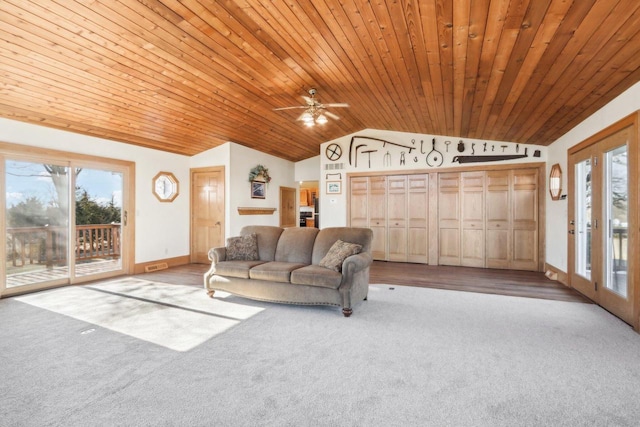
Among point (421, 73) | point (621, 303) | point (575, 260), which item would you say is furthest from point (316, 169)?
point (621, 303)

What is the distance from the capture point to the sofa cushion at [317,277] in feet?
11.5

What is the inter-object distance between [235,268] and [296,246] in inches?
33.8

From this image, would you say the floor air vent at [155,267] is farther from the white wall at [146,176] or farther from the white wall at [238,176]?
the white wall at [238,176]

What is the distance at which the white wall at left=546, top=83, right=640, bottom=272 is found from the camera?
324 centimetres

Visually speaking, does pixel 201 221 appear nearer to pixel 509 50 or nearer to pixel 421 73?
pixel 421 73

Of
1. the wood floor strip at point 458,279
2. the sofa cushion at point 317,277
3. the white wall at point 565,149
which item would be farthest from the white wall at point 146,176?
the white wall at point 565,149

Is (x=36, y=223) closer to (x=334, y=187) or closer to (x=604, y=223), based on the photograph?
(x=334, y=187)

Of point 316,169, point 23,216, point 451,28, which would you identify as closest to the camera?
point 451,28

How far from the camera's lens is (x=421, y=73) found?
3.61m

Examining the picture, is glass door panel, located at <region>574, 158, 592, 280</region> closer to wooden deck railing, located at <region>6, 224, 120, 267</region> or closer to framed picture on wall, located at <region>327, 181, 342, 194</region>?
framed picture on wall, located at <region>327, 181, 342, 194</region>

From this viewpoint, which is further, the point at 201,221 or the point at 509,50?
the point at 201,221

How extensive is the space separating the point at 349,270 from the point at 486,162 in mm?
4446

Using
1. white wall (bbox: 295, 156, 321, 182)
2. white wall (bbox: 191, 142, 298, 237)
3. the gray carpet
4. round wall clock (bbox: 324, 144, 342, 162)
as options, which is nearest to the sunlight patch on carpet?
the gray carpet

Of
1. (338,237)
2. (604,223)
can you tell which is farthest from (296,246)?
(604,223)
